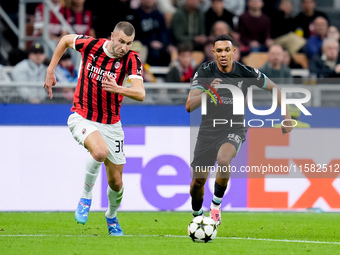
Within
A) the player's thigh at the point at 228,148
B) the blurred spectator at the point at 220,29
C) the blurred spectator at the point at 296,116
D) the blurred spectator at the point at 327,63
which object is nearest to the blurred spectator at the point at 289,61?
the blurred spectator at the point at 327,63

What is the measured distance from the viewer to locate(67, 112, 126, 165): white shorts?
9.45 meters

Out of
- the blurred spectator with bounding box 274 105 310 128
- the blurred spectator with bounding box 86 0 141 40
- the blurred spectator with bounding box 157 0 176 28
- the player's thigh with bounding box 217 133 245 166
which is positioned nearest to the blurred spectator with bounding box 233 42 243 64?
the blurred spectator with bounding box 274 105 310 128

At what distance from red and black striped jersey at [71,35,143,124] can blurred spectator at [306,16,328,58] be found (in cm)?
796

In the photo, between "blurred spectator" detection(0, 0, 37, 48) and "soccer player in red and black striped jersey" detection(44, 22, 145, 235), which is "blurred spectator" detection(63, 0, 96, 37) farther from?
"soccer player in red and black striped jersey" detection(44, 22, 145, 235)

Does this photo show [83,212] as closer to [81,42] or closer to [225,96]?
[81,42]

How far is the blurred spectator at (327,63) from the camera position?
15023 mm

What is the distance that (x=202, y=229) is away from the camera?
8766 millimetres

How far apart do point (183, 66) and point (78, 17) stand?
255cm

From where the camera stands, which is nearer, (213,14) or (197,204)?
(197,204)

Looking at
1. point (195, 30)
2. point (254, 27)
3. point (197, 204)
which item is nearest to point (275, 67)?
point (254, 27)

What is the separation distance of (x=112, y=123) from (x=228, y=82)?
1567 mm

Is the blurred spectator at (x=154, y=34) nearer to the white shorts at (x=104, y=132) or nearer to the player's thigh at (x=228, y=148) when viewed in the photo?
the player's thigh at (x=228, y=148)

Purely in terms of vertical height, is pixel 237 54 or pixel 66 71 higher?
pixel 237 54

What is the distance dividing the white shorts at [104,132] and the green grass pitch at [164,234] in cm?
95
